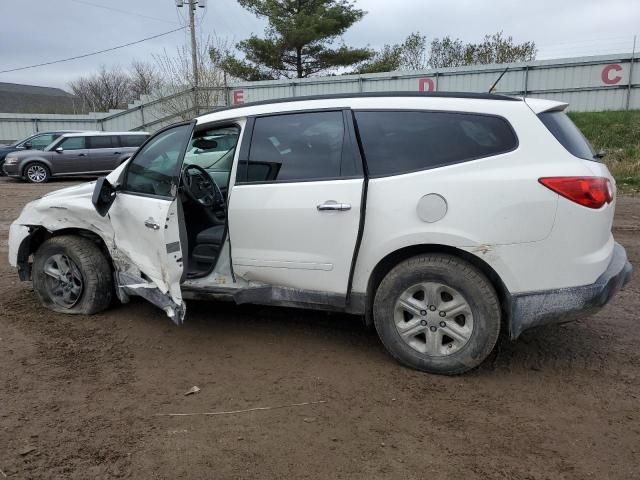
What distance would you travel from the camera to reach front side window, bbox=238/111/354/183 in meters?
3.57

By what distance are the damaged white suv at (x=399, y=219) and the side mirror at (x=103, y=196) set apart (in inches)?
0.5

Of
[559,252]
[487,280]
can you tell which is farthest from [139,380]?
[559,252]

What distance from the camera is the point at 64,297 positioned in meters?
4.63

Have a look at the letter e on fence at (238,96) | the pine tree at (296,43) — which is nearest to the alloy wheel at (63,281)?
the letter e on fence at (238,96)

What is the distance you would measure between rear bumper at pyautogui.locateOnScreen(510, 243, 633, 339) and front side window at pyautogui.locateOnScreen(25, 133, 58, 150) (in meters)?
18.8

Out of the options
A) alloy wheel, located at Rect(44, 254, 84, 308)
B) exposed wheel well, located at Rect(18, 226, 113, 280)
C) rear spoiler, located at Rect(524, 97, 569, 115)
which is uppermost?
rear spoiler, located at Rect(524, 97, 569, 115)

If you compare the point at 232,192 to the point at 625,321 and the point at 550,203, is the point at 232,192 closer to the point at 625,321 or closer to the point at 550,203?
the point at 550,203

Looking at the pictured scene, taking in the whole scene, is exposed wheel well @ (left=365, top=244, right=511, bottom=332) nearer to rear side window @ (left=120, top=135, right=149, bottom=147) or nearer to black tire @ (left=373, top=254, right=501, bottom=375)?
black tire @ (left=373, top=254, right=501, bottom=375)

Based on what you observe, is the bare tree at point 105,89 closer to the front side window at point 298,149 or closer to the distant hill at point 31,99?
the distant hill at point 31,99

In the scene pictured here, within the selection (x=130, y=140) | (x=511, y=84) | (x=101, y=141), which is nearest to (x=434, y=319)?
(x=101, y=141)

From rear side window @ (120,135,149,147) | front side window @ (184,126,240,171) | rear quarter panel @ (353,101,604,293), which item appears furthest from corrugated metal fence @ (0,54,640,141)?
rear quarter panel @ (353,101,604,293)

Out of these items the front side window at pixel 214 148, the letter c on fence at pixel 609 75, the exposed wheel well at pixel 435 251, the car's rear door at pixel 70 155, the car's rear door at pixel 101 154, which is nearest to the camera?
the exposed wheel well at pixel 435 251

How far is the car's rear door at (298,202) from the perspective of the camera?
346 centimetres

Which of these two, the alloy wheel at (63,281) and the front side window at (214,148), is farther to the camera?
the alloy wheel at (63,281)
